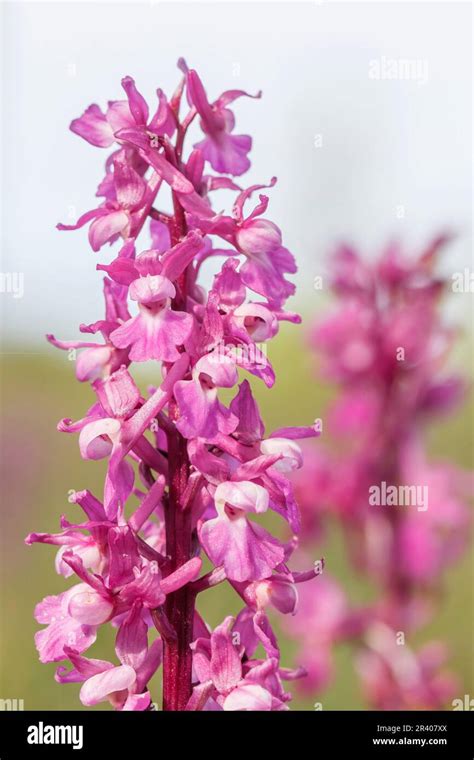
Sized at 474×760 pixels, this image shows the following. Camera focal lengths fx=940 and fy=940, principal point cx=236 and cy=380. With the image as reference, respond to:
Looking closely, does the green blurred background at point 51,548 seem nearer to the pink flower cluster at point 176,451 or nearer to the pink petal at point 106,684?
the pink flower cluster at point 176,451

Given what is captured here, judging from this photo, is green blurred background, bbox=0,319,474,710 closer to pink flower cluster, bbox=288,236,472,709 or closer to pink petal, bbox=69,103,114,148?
pink flower cluster, bbox=288,236,472,709

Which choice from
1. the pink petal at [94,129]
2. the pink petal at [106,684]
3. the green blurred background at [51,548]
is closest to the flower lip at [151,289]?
the pink petal at [94,129]

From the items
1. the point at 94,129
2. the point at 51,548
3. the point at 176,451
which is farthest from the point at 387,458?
the point at 51,548

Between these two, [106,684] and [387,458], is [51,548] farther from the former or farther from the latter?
[106,684]

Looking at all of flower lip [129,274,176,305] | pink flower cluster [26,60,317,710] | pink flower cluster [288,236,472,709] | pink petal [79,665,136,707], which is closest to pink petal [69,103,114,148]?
pink flower cluster [26,60,317,710]
